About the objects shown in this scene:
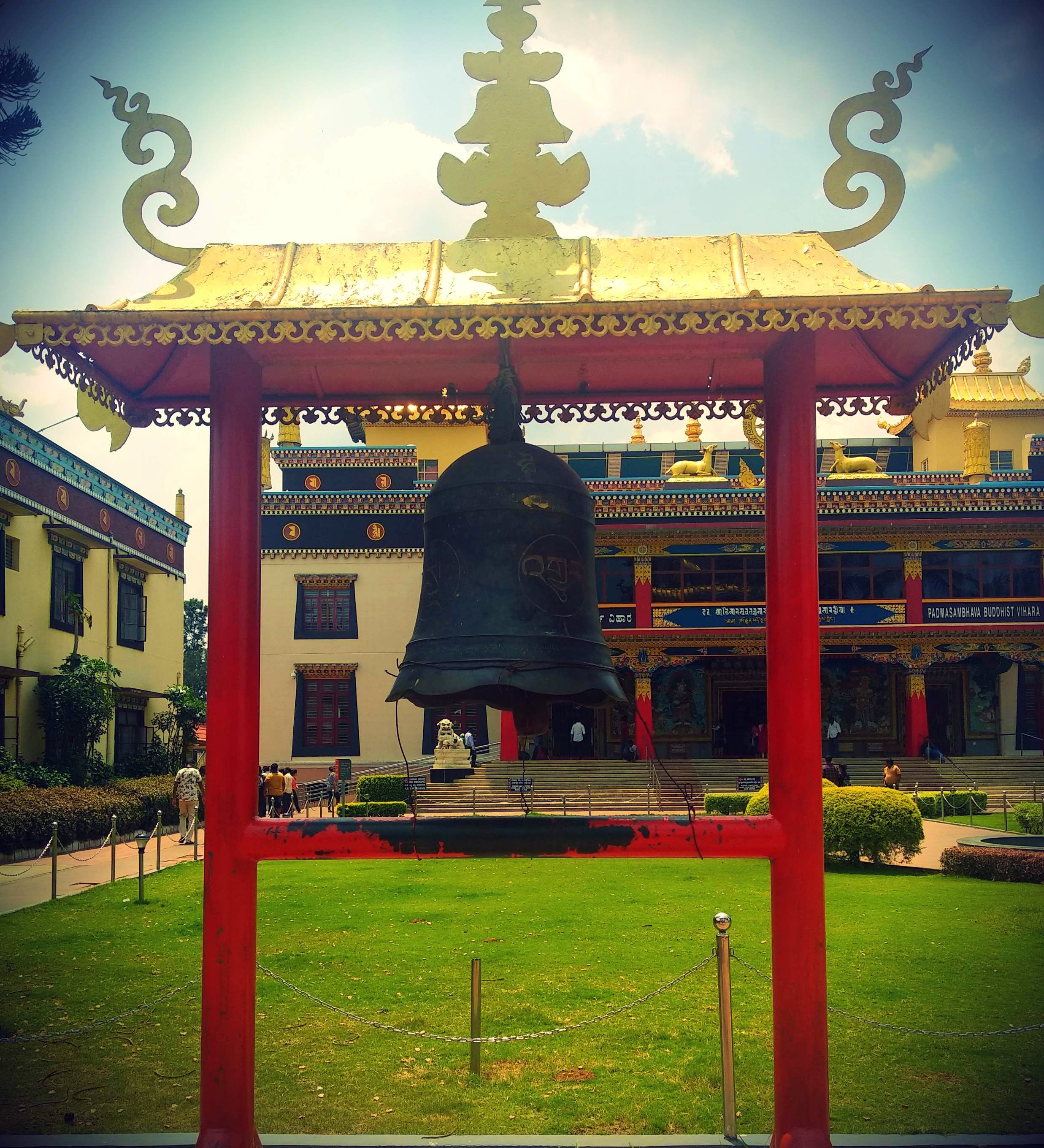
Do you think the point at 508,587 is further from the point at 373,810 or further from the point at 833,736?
the point at 833,736

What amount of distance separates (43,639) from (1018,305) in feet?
85.6

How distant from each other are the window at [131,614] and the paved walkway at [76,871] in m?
9.45

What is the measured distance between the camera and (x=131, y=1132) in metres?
6.40

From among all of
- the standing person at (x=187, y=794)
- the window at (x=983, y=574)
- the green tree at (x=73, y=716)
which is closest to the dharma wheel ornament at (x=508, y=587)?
the standing person at (x=187, y=794)

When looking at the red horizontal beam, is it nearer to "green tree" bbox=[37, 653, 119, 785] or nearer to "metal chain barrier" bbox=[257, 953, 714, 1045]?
"metal chain barrier" bbox=[257, 953, 714, 1045]

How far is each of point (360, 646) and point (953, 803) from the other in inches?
810

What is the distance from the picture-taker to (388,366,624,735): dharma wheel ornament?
16.1ft

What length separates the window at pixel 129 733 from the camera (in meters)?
32.0

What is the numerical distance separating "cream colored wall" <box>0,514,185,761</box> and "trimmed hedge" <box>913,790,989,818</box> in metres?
21.4

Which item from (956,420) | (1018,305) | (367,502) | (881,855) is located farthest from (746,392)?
(956,420)

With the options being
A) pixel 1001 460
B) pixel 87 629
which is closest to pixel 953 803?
pixel 87 629

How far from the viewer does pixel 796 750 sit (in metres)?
5.41

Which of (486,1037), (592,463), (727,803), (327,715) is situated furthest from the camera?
(592,463)

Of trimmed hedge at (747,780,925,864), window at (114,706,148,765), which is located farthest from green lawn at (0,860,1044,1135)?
window at (114,706,148,765)
